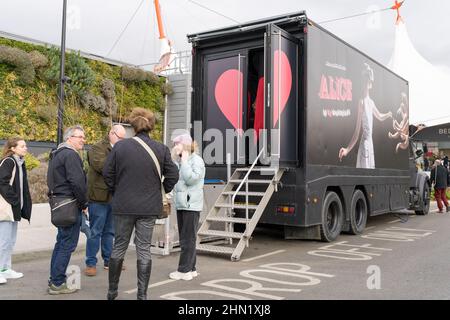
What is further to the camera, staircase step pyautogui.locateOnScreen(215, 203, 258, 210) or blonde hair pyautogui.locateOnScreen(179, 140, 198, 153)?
staircase step pyautogui.locateOnScreen(215, 203, 258, 210)

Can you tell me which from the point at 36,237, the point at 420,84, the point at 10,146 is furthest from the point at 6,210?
→ the point at 420,84

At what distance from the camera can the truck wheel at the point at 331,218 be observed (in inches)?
301

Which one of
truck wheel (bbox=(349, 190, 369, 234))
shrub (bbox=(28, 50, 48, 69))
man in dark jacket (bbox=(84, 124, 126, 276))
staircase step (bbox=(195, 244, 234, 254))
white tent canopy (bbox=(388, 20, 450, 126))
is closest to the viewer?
man in dark jacket (bbox=(84, 124, 126, 276))

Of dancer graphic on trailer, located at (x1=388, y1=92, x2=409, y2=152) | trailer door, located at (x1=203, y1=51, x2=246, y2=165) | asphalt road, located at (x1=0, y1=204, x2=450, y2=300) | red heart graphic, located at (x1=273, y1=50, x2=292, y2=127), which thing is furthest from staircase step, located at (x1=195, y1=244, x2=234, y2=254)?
dancer graphic on trailer, located at (x1=388, y1=92, x2=409, y2=152)

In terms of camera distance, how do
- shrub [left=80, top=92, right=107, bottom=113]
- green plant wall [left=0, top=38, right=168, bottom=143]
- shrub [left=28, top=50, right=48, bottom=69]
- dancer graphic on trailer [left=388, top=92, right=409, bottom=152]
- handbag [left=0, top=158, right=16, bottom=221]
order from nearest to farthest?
handbag [left=0, top=158, right=16, bottom=221] → dancer graphic on trailer [left=388, top=92, right=409, bottom=152] → green plant wall [left=0, top=38, right=168, bottom=143] → shrub [left=28, top=50, right=48, bottom=69] → shrub [left=80, top=92, right=107, bottom=113]

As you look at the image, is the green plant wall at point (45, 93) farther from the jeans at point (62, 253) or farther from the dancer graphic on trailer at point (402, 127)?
the dancer graphic on trailer at point (402, 127)

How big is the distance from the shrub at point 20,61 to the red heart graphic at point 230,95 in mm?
6880

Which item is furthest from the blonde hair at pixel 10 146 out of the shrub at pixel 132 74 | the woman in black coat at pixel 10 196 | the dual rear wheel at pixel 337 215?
the shrub at pixel 132 74

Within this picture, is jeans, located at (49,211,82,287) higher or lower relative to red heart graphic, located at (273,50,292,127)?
lower

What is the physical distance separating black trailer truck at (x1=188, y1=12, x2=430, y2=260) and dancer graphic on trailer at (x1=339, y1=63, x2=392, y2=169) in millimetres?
20

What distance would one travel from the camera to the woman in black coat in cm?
512

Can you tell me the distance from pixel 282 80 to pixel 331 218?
2.74m

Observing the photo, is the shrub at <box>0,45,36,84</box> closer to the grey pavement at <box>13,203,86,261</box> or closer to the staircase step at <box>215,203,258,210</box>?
the grey pavement at <box>13,203,86,261</box>

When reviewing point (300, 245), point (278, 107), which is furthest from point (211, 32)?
point (300, 245)
